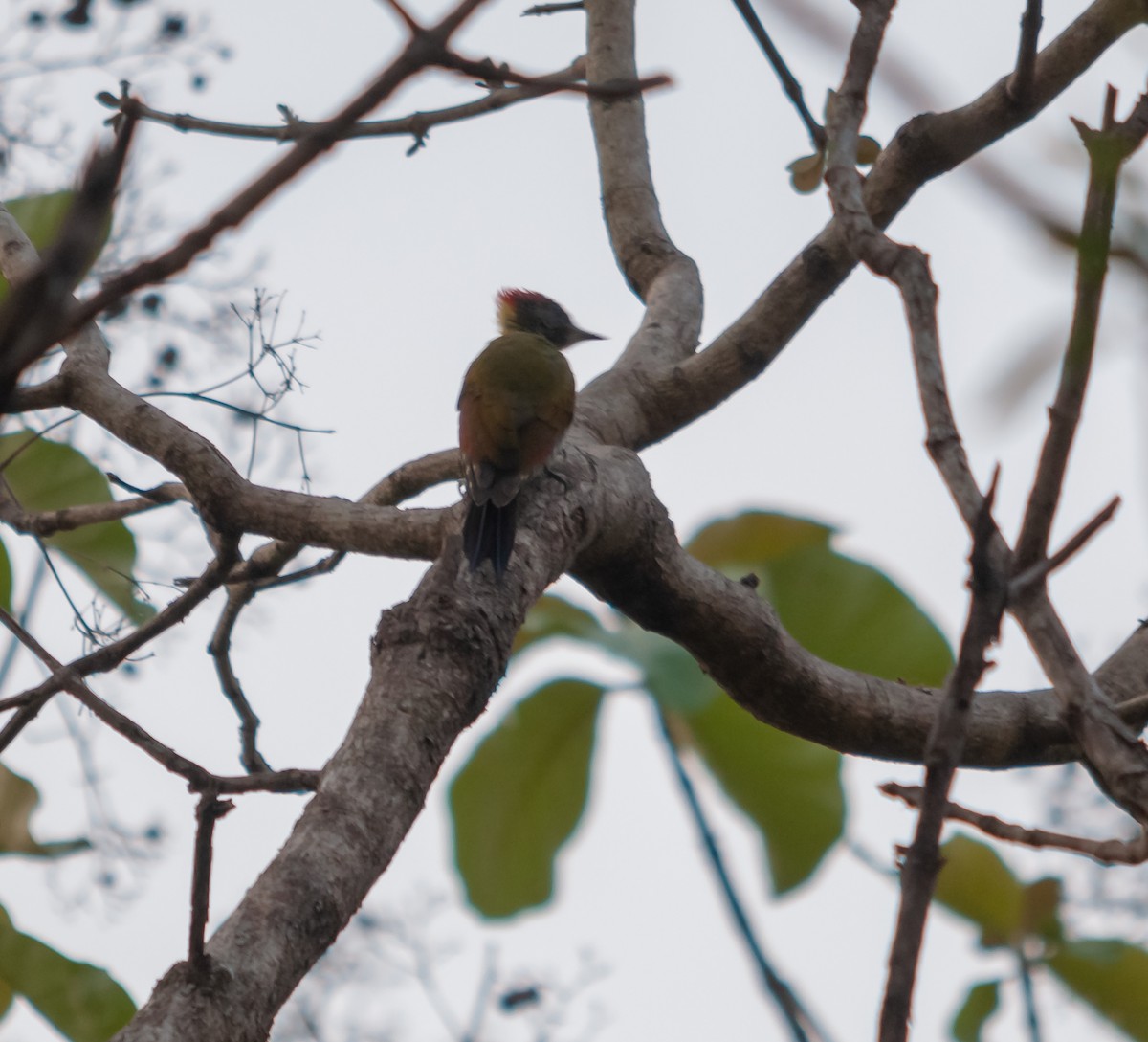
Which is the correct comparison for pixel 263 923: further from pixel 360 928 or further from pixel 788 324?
pixel 360 928

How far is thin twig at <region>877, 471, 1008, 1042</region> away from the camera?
2.65 feet

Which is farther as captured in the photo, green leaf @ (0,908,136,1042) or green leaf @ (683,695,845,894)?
green leaf @ (0,908,136,1042)

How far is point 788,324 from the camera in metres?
3.41

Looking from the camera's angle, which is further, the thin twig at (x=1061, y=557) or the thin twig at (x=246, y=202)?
the thin twig at (x=1061, y=557)

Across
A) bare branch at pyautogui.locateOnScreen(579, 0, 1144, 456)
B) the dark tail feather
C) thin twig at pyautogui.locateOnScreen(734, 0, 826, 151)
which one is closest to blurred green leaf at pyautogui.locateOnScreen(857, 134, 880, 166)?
bare branch at pyautogui.locateOnScreen(579, 0, 1144, 456)

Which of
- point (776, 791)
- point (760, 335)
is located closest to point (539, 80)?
point (776, 791)

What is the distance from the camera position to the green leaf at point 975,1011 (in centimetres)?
181

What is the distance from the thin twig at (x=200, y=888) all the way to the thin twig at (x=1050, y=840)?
67cm

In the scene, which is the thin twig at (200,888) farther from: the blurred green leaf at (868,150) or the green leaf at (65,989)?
the blurred green leaf at (868,150)

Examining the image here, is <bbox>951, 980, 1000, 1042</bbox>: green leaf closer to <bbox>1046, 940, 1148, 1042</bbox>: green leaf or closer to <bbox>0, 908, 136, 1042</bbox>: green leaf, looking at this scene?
<bbox>1046, 940, 1148, 1042</bbox>: green leaf

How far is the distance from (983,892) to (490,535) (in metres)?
1.00

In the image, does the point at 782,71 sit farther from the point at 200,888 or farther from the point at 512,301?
the point at 512,301

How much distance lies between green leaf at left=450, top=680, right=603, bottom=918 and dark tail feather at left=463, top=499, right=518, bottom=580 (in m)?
0.26

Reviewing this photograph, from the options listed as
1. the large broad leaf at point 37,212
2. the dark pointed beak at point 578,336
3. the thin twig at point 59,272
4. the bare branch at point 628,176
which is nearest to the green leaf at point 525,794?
the thin twig at point 59,272
